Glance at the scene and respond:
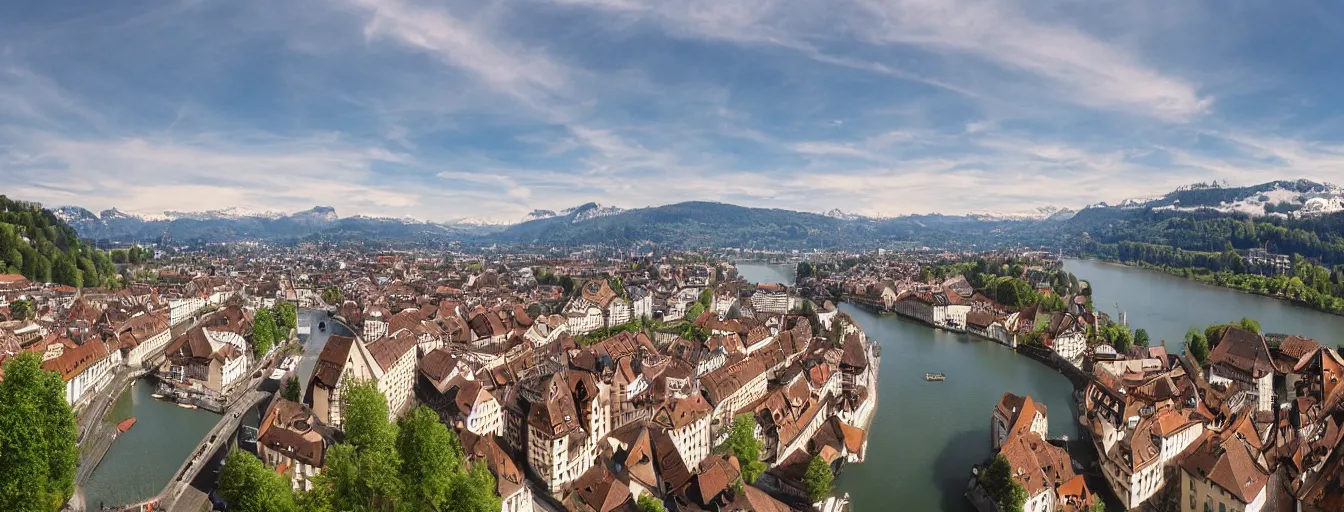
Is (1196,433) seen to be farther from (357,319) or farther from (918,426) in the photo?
(357,319)

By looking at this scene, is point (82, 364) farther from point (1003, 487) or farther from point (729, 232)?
point (729, 232)

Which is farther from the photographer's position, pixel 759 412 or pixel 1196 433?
pixel 759 412

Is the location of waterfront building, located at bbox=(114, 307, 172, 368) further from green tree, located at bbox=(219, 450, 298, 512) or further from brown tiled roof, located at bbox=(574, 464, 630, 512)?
brown tiled roof, located at bbox=(574, 464, 630, 512)

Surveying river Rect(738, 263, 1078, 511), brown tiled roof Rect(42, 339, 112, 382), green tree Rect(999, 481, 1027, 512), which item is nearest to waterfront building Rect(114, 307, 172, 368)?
brown tiled roof Rect(42, 339, 112, 382)

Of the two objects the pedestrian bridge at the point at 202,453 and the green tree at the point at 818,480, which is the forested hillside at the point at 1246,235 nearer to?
the green tree at the point at 818,480

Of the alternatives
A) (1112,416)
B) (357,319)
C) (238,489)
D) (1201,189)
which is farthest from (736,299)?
(1201,189)
